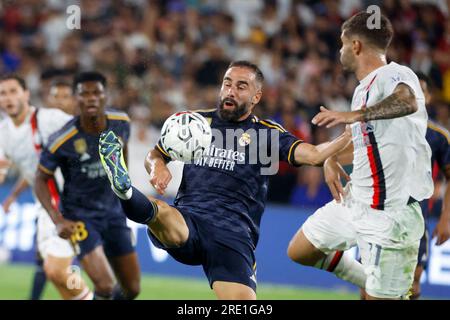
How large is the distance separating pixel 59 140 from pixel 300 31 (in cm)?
640

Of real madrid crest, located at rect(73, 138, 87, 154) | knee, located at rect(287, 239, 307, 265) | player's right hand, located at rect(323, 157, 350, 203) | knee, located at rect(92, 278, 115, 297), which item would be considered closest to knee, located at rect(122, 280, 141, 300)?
knee, located at rect(92, 278, 115, 297)

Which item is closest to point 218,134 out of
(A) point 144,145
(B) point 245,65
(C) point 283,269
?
(B) point 245,65

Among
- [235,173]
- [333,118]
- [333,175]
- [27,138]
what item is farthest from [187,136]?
[27,138]

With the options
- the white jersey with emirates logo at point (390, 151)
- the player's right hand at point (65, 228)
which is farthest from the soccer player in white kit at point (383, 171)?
the player's right hand at point (65, 228)

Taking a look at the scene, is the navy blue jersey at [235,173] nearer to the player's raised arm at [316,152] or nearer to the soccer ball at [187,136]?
the player's raised arm at [316,152]

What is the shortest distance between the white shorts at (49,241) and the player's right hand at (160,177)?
1.98 meters

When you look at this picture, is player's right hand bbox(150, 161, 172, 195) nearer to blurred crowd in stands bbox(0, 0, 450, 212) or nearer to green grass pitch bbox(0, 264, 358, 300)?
green grass pitch bbox(0, 264, 358, 300)

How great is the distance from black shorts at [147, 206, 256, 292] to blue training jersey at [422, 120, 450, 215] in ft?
7.33

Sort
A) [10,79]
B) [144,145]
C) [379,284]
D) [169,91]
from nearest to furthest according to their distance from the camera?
[379,284], [10,79], [144,145], [169,91]

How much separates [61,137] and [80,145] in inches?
7.2

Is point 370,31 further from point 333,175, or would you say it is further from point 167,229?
point 167,229

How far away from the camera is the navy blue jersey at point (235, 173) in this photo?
6.32m

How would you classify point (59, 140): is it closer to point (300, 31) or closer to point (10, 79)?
point (10, 79)
